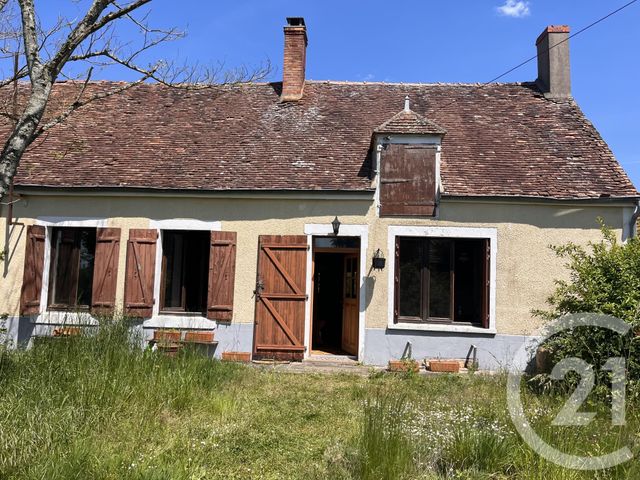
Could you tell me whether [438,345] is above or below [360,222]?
below

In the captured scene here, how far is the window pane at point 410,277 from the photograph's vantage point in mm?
9156

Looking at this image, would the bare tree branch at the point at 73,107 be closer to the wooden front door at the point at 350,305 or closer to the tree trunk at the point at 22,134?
the tree trunk at the point at 22,134

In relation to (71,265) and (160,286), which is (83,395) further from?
Answer: (71,265)

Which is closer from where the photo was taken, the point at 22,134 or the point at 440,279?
the point at 22,134

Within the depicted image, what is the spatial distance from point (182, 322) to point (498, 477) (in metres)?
6.71

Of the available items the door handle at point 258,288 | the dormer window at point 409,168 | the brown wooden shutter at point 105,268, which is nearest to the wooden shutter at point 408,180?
the dormer window at point 409,168

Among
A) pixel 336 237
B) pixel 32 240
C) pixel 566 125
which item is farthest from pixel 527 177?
pixel 32 240

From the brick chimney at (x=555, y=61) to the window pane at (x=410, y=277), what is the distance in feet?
18.7

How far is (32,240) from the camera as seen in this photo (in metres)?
9.24

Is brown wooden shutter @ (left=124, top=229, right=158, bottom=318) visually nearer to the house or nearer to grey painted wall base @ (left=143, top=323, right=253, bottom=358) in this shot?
the house

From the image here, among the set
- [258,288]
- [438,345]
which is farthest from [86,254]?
[438,345]

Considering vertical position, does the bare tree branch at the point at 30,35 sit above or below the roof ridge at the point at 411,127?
below

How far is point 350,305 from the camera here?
982 centimetres

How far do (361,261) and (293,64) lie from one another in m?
5.64
